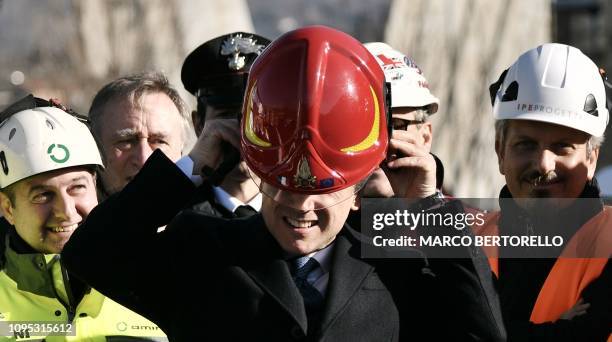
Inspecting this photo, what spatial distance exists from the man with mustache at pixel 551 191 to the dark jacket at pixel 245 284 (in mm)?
438

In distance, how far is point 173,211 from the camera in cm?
363

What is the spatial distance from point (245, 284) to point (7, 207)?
143cm

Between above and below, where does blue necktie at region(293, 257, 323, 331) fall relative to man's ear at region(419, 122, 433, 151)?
below

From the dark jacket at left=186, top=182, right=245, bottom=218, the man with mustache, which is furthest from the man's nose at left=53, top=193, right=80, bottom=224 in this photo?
the man with mustache

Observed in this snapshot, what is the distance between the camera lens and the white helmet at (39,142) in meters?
4.52

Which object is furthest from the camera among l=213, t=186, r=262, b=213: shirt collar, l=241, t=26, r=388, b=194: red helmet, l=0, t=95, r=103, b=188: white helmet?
l=213, t=186, r=262, b=213: shirt collar

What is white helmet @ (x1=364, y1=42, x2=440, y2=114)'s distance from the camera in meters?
4.86

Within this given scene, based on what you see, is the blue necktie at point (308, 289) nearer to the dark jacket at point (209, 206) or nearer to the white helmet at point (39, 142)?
the dark jacket at point (209, 206)

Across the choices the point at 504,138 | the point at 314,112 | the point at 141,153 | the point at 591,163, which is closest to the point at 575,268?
the point at 591,163

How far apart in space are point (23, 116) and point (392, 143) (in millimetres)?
1592

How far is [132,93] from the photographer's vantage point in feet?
17.5

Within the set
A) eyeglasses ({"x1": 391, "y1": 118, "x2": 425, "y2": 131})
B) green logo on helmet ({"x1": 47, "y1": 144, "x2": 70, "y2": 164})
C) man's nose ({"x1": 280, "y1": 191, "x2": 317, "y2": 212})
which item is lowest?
eyeglasses ({"x1": 391, "y1": 118, "x2": 425, "y2": 131})

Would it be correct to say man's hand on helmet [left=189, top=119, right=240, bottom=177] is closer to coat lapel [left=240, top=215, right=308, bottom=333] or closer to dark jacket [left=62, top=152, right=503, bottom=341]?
dark jacket [left=62, top=152, right=503, bottom=341]

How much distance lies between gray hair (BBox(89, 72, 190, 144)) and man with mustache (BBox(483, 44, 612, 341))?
4.90 ft
